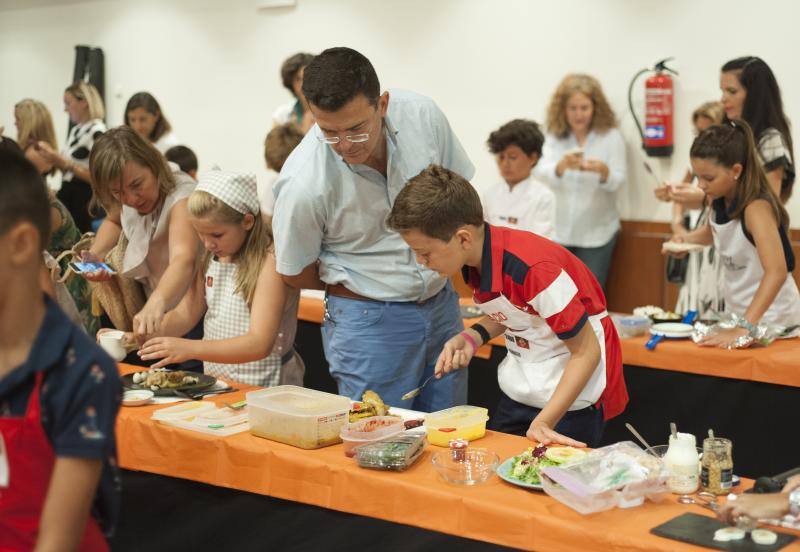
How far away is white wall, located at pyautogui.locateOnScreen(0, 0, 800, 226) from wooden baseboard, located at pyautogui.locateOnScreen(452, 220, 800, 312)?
0.11m

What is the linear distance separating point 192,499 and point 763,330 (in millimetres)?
2039

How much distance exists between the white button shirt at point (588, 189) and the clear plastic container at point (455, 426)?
3.97m

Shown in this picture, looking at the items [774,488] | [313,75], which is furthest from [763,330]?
[313,75]

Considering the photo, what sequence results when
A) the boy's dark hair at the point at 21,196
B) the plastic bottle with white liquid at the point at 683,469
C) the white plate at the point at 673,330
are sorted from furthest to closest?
the white plate at the point at 673,330
the plastic bottle with white liquid at the point at 683,469
the boy's dark hair at the point at 21,196

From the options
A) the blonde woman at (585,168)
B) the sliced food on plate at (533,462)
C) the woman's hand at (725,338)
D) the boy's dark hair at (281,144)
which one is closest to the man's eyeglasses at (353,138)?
the sliced food on plate at (533,462)

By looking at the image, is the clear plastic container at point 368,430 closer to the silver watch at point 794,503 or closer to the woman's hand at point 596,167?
the silver watch at point 794,503

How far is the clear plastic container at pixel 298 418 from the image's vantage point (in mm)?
2252

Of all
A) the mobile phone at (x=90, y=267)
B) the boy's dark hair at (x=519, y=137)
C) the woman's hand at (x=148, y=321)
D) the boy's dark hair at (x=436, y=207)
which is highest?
the boy's dark hair at (x=519, y=137)

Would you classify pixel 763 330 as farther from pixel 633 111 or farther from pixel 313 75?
pixel 633 111

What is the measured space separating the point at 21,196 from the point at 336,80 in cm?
115

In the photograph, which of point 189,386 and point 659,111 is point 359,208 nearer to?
point 189,386

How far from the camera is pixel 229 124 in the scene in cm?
819

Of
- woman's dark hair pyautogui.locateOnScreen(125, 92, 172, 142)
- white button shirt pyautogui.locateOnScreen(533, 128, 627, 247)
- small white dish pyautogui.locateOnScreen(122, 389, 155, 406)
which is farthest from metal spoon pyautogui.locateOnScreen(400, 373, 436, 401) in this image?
woman's dark hair pyautogui.locateOnScreen(125, 92, 172, 142)

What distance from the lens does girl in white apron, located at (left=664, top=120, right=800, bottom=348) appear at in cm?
338
